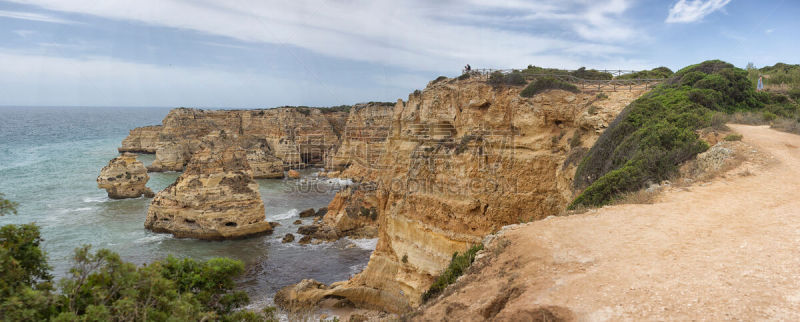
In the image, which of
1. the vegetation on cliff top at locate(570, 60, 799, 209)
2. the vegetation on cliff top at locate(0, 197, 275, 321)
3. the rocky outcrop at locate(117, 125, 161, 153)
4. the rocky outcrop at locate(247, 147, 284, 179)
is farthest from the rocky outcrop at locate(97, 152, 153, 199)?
the vegetation on cliff top at locate(570, 60, 799, 209)

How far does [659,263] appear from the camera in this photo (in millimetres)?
5641

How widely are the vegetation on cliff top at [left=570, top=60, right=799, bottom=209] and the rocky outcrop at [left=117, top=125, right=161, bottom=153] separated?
78.4m

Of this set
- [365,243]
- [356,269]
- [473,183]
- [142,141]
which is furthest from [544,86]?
[142,141]

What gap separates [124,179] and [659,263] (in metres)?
45.1

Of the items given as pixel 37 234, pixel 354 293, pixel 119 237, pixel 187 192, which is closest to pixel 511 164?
pixel 354 293

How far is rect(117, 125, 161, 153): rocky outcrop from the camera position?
71.7 meters

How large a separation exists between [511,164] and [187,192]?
23098 mm

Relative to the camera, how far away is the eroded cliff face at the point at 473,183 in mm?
14867

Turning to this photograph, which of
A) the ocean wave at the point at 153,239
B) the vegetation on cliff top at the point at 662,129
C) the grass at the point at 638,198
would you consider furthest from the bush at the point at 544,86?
the ocean wave at the point at 153,239

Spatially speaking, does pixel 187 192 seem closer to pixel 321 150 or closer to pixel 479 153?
pixel 479 153

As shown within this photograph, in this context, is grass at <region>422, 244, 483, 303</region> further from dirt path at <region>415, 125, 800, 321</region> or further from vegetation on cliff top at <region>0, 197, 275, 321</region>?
vegetation on cliff top at <region>0, 197, 275, 321</region>

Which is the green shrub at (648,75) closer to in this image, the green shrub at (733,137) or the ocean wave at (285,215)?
the green shrub at (733,137)

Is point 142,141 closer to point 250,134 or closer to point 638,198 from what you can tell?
point 250,134

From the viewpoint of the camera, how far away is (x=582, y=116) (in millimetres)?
15586
